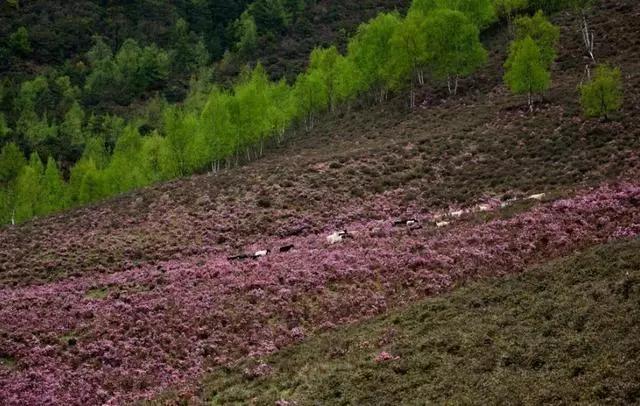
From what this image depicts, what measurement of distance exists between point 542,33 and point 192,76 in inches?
3810

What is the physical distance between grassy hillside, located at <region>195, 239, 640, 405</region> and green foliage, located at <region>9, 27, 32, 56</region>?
561 ft

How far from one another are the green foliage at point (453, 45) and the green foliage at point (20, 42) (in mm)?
138900

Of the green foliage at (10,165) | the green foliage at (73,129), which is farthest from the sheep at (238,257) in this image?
the green foliage at (73,129)

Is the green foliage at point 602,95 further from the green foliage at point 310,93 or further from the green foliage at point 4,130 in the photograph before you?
the green foliage at point 4,130

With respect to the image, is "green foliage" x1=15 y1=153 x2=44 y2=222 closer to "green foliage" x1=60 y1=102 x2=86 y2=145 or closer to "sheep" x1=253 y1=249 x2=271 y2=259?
"green foliage" x1=60 y1=102 x2=86 y2=145

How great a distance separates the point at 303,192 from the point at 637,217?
26.7 metres

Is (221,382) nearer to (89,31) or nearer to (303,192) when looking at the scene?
(303,192)

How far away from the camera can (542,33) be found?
6125 cm

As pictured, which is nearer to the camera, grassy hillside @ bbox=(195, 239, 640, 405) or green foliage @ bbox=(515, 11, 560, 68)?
grassy hillside @ bbox=(195, 239, 640, 405)

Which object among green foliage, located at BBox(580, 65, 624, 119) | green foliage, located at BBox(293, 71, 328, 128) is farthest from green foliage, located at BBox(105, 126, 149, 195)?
green foliage, located at BBox(580, 65, 624, 119)

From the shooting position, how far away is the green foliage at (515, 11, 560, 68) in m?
58.5

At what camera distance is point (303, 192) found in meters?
46.0

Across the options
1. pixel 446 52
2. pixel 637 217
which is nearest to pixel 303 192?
pixel 637 217

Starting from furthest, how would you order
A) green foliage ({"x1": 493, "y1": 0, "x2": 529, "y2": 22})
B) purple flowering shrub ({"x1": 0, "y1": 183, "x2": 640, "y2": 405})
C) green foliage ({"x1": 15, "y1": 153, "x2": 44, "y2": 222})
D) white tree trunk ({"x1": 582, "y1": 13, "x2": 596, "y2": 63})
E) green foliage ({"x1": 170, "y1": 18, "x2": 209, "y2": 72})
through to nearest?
green foliage ({"x1": 170, "y1": 18, "x2": 209, "y2": 72}), green foliage ({"x1": 493, "y1": 0, "x2": 529, "y2": 22}), green foliage ({"x1": 15, "y1": 153, "x2": 44, "y2": 222}), white tree trunk ({"x1": 582, "y1": 13, "x2": 596, "y2": 63}), purple flowering shrub ({"x1": 0, "y1": 183, "x2": 640, "y2": 405})
